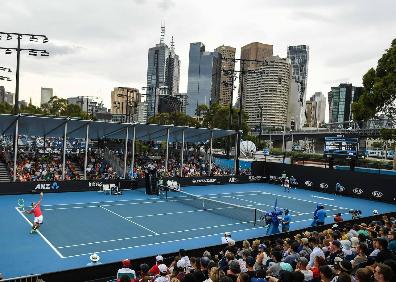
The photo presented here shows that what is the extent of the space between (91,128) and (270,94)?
124 meters

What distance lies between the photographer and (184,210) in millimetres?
27609

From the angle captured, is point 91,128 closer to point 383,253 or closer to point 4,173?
point 4,173

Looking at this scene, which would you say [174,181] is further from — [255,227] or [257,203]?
[255,227]

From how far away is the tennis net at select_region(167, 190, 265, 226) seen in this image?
2500 cm

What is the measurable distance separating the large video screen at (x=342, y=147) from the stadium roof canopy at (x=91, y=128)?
11.4 meters

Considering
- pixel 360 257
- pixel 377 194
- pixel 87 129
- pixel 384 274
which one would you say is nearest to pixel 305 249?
pixel 360 257

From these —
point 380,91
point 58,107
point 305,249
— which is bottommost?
point 305,249

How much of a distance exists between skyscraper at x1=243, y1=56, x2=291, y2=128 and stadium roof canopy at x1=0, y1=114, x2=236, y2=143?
2201 inches

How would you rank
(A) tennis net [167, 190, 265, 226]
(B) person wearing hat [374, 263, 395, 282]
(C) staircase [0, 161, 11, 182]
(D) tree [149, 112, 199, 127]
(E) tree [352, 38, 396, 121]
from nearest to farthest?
(B) person wearing hat [374, 263, 395, 282] < (A) tennis net [167, 190, 265, 226] < (C) staircase [0, 161, 11, 182] < (E) tree [352, 38, 396, 121] < (D) tree [149, 112, 199, 127]

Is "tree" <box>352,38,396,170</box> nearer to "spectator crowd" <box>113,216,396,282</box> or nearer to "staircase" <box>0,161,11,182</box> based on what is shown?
"spectator crowd" <box>113,216,396,282</box>

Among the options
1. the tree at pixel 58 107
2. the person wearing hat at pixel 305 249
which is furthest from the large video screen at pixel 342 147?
the tree at pixel 58 107

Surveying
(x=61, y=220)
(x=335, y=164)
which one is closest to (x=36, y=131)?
(x=61, y=220)

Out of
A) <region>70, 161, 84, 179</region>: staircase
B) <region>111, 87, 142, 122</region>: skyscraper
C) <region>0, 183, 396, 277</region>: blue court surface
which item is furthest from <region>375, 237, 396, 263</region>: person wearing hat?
<region>111, 87, 142, 122</region>: skyscraper

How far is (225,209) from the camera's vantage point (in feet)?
93.0
